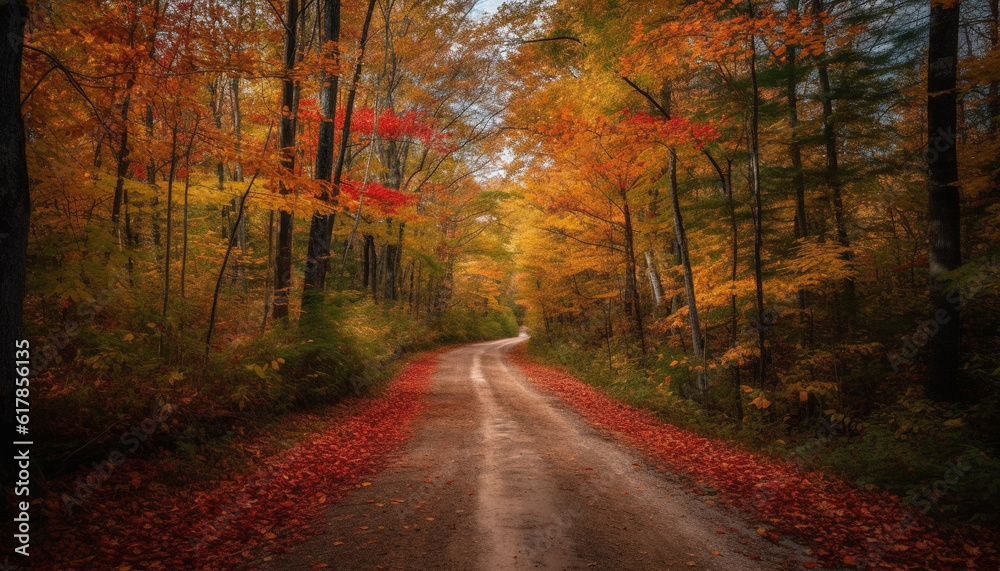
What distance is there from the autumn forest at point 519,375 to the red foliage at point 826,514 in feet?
0.15

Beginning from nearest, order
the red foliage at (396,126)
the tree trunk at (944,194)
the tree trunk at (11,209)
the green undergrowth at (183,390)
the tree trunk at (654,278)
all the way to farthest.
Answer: the tree trunk at (11,209), the green undergrowth at (183,390), the tree trunk at (944,194), the tree trunk at (654,278), the red foliage at (396,126)

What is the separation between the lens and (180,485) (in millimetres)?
5074

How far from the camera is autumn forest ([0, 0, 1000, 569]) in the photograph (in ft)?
14.0

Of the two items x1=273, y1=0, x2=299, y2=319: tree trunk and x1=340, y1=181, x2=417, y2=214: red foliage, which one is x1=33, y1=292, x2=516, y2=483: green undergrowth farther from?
x1=340, y1=181, x2=417, y2=214: red foliage

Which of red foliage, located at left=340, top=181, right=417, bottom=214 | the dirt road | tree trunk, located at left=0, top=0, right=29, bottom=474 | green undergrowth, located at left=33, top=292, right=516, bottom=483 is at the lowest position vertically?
the dirt road

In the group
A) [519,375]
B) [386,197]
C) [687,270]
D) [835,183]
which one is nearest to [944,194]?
[835,183]

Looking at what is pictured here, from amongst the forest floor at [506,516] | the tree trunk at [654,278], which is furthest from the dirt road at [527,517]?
the tree trunk at [654,278]

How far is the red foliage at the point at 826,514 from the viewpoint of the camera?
13.5 feet

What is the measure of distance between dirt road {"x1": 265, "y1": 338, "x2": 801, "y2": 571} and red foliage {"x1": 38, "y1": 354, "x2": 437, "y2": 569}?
39 centimetres

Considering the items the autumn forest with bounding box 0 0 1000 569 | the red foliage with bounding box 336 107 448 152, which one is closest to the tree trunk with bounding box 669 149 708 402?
the autumn forest with bounding box 0 0 1000 569

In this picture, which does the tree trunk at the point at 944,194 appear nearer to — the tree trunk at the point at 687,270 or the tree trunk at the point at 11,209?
the tree trunk at the point at 687,270

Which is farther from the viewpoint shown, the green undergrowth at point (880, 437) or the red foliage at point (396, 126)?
the red foliage at point (396, 126)

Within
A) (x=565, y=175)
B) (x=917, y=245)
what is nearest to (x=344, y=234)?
(x=565, y=175)

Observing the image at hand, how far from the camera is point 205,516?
15.1 ft
